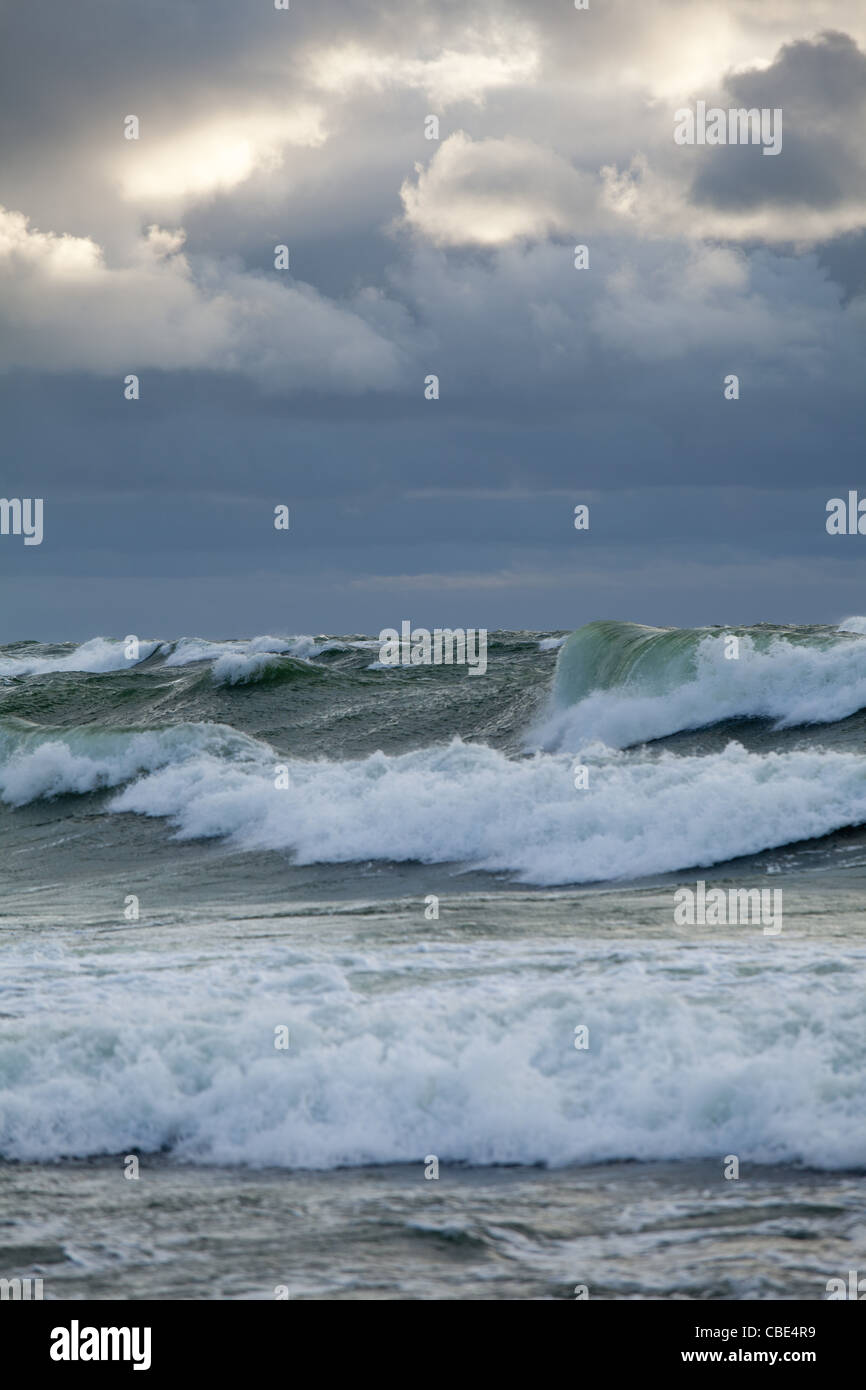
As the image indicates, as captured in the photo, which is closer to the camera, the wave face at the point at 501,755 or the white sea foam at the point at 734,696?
the wave face at the point at 501,755

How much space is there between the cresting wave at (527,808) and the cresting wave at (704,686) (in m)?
2.03

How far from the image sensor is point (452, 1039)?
23.4 ft

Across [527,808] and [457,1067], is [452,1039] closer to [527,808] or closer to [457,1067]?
[457,1067]

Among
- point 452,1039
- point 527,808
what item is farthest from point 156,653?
point 452,1039

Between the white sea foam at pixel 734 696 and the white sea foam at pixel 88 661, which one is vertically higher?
the white sea foam at pixel 88 661

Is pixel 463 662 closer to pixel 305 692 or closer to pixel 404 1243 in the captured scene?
pixel 305 692

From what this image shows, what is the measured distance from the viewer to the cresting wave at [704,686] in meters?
20.0

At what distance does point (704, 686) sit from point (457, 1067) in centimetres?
1509

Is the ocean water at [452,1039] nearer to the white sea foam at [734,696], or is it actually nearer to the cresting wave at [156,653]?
the white sea foam at [734,696]

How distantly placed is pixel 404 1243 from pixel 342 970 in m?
3.82

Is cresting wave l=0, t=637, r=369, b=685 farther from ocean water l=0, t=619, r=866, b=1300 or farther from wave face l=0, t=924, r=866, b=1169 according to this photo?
wave face l=0, t=924, r=866, b=1169

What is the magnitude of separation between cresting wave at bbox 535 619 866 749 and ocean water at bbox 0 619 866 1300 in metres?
1.37

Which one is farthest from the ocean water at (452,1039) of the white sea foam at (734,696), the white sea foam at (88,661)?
the white sea foam at (88,661)

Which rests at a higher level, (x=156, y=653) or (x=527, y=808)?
(x=156, y=653)
